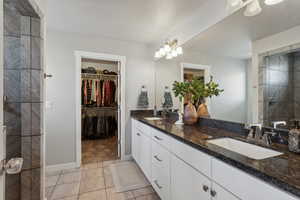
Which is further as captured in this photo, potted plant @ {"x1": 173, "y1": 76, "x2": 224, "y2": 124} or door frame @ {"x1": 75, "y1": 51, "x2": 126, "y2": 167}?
door frame @ {"x1": 75, "y1": 51, "x2": 126, "y2": 167}

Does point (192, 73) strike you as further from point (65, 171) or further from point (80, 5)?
point (65, 171)

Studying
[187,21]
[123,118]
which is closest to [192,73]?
[187,21]

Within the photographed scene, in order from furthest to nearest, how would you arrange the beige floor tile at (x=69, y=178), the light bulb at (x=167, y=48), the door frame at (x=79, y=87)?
the door frame at (x=79, y=87) < the light bulb at (x=167, y=48) < the beige floor tile at (x=69, y=178)

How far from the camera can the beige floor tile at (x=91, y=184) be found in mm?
1941

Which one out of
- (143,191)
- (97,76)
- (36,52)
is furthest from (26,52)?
(97,76)

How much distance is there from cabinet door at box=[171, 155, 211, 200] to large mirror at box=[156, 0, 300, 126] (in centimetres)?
74

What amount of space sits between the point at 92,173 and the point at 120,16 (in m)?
2.37

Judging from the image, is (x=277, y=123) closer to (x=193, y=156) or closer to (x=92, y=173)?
(x=193, y=156)

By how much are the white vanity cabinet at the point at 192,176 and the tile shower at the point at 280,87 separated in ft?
2.36

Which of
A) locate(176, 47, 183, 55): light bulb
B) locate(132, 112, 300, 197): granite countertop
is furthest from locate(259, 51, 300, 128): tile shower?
locate(176, 47, 183, 55): light bulb

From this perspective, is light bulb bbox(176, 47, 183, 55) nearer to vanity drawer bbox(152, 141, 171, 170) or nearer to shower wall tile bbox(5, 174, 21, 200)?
vanity drawer bbox(152, 141, 171, 170)

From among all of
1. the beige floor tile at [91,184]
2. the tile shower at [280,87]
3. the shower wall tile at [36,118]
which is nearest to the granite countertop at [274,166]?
the tile shower at [280,87]

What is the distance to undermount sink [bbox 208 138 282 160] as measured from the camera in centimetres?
96

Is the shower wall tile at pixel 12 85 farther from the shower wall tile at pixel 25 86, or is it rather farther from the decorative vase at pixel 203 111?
the decorative vase at pixel 203 111
